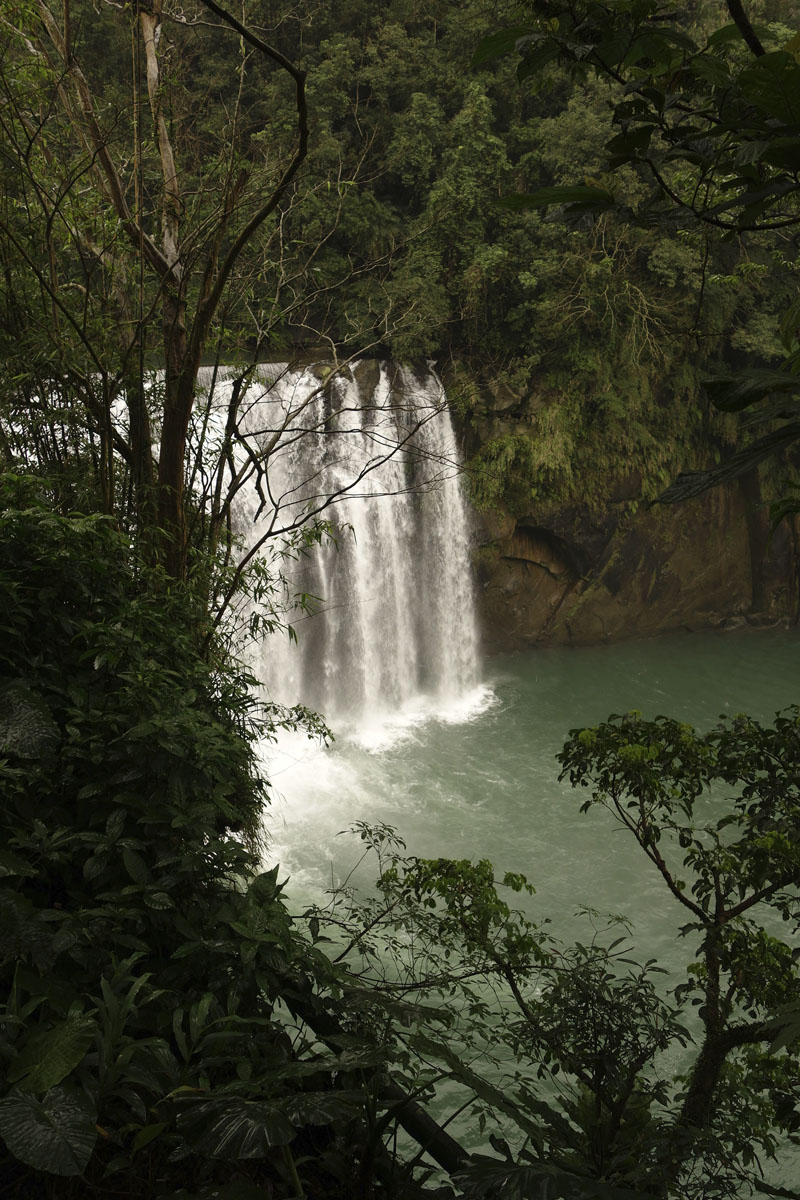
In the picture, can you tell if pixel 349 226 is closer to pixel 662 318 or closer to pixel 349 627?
pixel 662 318

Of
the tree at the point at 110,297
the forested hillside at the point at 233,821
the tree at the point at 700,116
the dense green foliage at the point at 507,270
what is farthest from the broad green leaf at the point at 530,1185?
the dense green foliage at the point at 507,270

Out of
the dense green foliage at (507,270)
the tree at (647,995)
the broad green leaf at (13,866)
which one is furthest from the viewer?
the dense green foliage at (507,270)

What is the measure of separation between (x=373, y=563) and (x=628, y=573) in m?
4.11

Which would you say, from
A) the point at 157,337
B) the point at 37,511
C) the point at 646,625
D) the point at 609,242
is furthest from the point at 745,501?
the point at 37,511

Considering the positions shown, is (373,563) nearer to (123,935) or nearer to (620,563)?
(620,563)

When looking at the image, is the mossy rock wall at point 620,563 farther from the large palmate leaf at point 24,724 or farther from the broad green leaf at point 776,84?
the broad green leaf at point 776,84

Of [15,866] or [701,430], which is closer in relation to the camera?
[15,866]

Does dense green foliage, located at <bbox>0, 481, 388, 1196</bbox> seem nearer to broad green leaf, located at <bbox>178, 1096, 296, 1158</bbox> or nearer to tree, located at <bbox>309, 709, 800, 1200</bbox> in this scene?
broad green leaf, located at <bbox>178, 1096, 296, 1158</bbox>

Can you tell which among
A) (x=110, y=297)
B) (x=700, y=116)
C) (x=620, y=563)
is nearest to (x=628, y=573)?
(x=620, y=563)

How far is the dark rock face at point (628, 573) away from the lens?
12.3 m

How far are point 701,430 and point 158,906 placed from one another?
12.8m

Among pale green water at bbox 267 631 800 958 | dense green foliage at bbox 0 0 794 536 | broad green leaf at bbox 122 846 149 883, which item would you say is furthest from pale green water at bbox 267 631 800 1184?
broad green leaf at bbox 122 846 149 883

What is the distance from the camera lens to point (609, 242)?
1207 cm

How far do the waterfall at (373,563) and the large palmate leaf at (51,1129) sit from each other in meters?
9.08
